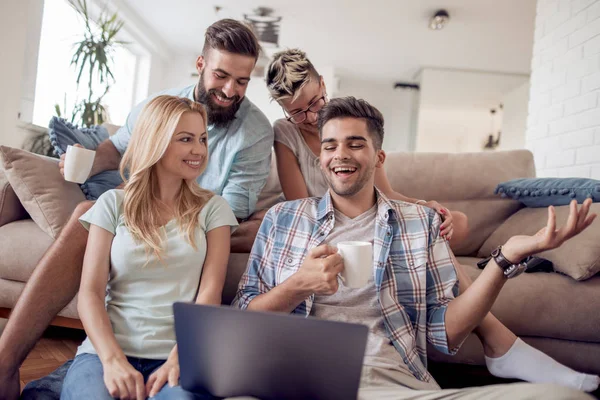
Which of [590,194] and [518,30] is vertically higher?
[518,30]

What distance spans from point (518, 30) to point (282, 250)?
18.3 feet

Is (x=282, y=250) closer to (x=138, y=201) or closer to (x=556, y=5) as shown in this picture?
(x=138, y=201)

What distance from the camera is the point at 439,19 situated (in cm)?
537

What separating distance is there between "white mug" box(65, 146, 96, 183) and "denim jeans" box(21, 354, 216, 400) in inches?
27.5

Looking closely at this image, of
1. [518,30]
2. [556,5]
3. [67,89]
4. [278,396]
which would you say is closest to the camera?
[278,396]

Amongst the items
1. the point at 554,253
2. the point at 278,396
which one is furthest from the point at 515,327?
the point at 278,396

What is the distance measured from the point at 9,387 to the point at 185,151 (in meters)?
0.80

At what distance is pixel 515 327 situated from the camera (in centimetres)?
170

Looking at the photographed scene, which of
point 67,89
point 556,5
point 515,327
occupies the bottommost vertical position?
point 515,327

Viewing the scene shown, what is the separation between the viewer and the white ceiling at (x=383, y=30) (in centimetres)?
533

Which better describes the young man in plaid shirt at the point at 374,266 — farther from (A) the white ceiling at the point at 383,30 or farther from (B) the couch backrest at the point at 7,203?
(A) the white ceiling at the point at 383,30

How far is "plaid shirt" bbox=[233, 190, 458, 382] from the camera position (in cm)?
120

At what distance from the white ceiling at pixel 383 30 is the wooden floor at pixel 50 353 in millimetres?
4490

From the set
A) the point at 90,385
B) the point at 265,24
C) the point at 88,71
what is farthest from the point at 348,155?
the point at 265,24
